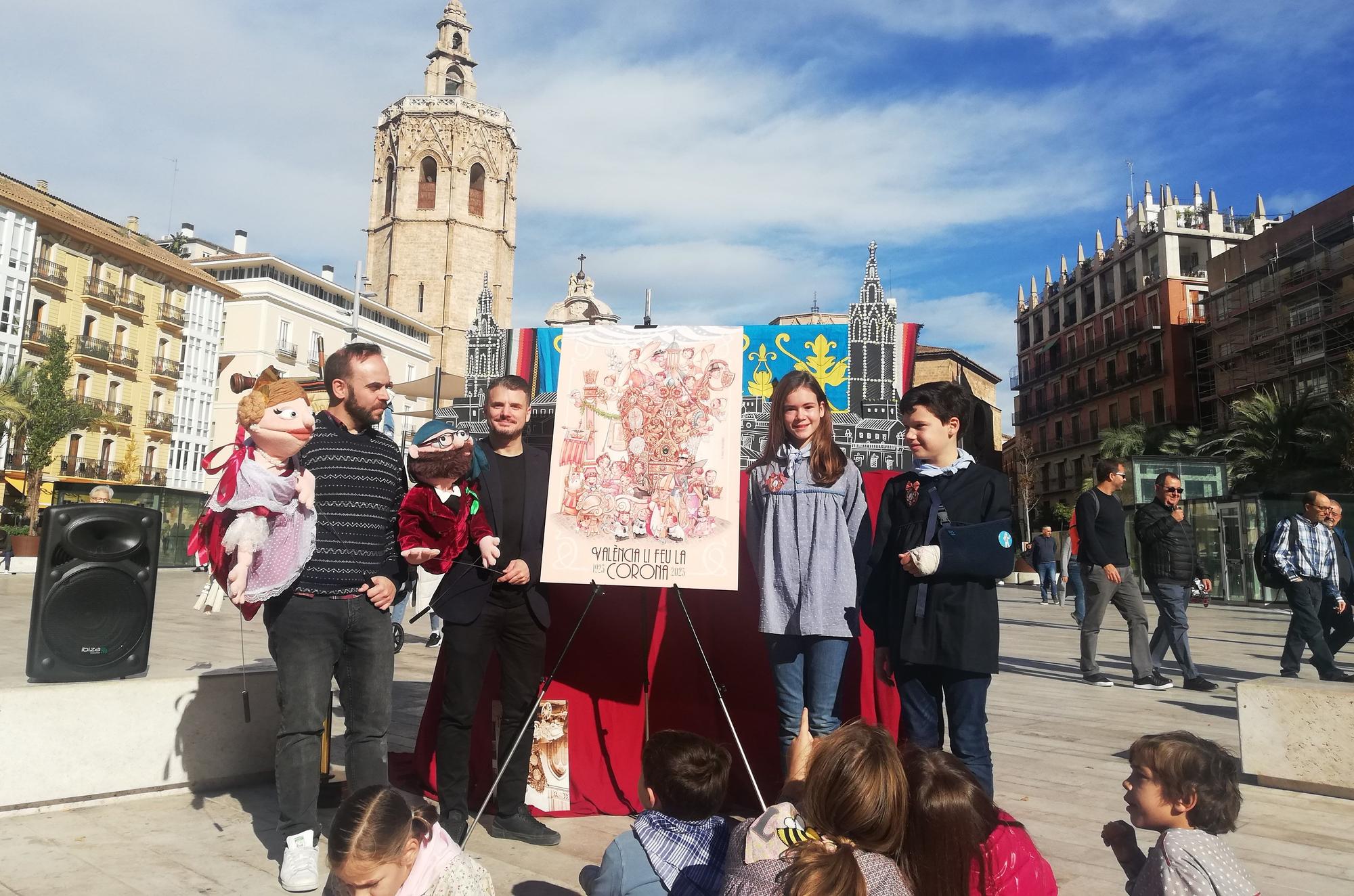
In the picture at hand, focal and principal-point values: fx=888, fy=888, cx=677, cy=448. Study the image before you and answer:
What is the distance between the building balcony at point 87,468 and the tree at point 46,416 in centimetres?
1040

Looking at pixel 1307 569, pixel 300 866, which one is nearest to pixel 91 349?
pixel 300 866

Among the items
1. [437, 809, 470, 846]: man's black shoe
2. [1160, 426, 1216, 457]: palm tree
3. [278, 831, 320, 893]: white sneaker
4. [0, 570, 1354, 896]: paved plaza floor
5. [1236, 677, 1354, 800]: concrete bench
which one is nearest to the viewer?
[278, 831, 320, 893]: white sneaker

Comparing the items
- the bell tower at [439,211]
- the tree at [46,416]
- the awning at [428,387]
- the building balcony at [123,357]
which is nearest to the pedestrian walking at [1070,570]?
the awning at [428,387]

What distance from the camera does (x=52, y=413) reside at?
97.6ft

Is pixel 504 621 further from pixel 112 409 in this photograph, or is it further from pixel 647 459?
pixel 112 409

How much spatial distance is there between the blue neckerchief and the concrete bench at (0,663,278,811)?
3.21 metres

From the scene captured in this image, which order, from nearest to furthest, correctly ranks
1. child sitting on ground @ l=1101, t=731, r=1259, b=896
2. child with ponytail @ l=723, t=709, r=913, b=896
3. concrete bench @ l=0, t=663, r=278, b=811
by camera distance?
1. child with ponytail @ l=723, t=709, r=913, b=896
2. child sitting on ground @ l=1101, t=731, r=1259, b=896
3. concrete bench @ l=0, t=663, r=278, b=811

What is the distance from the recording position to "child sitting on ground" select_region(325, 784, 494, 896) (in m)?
2.24

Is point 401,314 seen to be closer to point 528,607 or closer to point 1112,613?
point 1112,613

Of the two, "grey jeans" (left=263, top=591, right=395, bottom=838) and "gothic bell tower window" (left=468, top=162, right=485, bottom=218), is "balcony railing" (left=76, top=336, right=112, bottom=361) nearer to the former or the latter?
"gothic bell tower window" (left=468, top=162, right=485, bottom=218)

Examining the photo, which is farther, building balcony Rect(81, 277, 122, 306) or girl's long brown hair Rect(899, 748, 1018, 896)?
building balcony Rect(81, 277, 122, 306)

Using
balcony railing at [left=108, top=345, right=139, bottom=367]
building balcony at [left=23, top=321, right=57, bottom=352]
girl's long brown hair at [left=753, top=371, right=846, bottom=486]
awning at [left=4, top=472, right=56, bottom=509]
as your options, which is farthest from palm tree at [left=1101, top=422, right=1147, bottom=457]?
building balcony at [left=23, top=321, right=57, bottom=352]

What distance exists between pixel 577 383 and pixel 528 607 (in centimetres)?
101

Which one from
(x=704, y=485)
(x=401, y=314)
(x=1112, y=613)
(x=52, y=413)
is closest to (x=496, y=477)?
(x=704, y=485)
